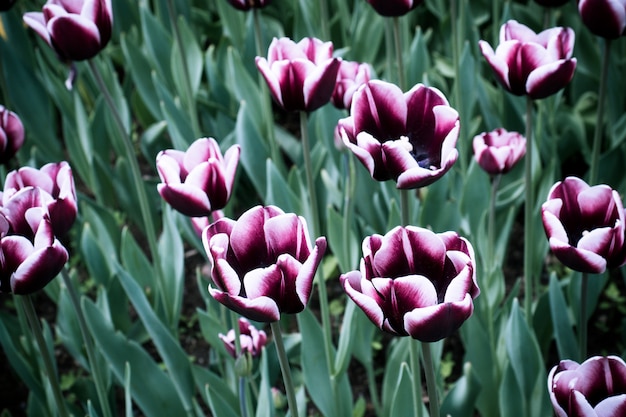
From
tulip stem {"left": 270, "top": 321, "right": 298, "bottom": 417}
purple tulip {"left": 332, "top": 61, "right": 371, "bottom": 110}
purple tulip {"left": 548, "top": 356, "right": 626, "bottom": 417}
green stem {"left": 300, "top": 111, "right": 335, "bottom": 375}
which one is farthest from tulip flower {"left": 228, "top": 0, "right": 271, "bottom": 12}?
purple tulip {"left": 548, "top": 356, "right": 626, "bottom": 417}

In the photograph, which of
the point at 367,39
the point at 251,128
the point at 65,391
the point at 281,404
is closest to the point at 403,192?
the point at 281,404

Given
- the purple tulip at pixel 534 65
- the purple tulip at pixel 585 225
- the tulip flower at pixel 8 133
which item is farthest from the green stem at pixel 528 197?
the tulip flower at pixel 8 133

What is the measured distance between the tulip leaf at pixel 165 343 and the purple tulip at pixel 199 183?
0.35 meters

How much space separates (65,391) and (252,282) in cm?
128

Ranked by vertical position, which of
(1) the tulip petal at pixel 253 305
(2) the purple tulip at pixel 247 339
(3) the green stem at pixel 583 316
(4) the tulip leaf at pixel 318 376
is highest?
(1) the tulip petal at pixel 253 305

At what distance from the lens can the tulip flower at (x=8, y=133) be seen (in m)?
1.38

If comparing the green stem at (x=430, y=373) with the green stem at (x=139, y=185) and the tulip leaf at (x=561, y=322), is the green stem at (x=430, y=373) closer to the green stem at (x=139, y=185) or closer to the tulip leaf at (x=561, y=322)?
the tulip leaf at (x=561, y=322)

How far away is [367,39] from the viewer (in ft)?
7.66

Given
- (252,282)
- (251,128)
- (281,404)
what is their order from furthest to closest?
(251,128) → (281,404) → (252,282)

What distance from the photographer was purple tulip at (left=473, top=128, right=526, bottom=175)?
146 centimetres

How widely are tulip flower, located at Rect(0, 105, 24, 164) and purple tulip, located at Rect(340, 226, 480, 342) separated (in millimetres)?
783

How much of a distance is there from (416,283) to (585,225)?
366 millimetres

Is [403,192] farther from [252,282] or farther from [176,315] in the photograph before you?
[176,315]

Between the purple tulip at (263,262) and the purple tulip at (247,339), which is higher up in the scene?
the purple tulip at (263,262)
